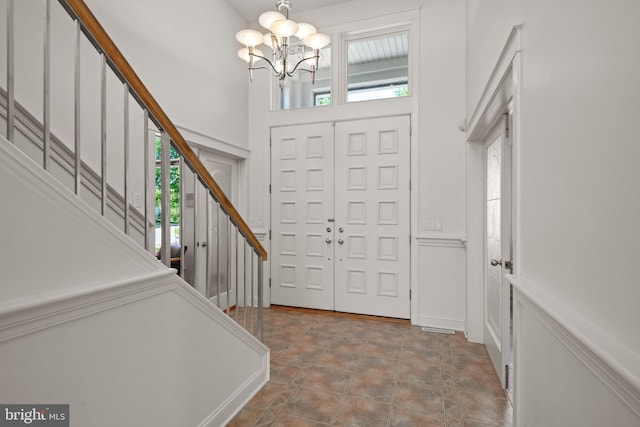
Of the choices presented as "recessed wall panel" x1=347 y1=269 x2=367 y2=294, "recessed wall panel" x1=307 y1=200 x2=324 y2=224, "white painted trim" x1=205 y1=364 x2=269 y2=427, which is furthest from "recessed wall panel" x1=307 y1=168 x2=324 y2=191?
"white painted trim" x1=205 y1=364 x2=269 y2=427

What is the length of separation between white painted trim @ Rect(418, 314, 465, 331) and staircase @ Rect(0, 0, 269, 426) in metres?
2.08

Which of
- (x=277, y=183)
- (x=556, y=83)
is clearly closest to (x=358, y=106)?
(x=277, y=183)

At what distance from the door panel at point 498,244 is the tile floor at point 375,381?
10.0 inches

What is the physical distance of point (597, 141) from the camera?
812 mm

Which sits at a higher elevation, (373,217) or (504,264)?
(373,217)

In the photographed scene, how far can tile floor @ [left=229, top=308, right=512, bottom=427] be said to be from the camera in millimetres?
1984

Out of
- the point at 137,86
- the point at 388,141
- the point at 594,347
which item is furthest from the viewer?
the point at 388,141

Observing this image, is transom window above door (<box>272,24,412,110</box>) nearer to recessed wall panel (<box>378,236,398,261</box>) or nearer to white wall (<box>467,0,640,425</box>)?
recessed wall panel (<box>378,236,398,261</box>)

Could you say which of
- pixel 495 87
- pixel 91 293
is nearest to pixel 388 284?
pixel 495 87

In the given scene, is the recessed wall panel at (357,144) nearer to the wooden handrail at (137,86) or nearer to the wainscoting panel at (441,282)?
the wainscoting panel at (441,282)

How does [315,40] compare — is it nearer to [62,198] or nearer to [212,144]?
[212,144]

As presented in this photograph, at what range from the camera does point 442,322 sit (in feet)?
11.4

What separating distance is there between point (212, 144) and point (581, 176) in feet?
11.1

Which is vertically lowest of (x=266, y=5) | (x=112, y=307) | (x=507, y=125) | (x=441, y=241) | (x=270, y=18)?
(x=112, y=307)
